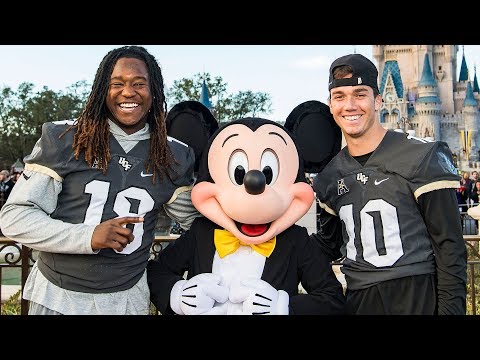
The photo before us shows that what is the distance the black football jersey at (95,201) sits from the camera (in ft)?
8.32

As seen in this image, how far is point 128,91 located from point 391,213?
146 cm

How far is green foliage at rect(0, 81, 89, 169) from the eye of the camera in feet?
98.0

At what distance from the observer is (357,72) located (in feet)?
9.16

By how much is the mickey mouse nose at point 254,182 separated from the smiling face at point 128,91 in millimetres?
651

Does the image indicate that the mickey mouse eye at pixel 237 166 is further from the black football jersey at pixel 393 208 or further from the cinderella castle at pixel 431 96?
the cinderella castle at pixel 431 96

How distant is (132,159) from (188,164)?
13.1 inches

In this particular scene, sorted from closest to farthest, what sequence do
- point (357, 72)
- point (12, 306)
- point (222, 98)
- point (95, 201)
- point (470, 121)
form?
point (95, 201)
point (357, 72)
point (12, 306)
point (222, 98)
point (470, 121)

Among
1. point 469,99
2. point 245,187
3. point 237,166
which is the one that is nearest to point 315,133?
point 237,166

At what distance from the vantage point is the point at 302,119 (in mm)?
3205

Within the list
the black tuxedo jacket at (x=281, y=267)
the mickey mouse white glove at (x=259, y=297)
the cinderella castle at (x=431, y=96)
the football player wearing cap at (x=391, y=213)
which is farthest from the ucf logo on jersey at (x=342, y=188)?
the cinderella castle at (x=431, y=96)

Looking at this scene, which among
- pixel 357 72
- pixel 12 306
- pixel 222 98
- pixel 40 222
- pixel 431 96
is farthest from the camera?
pixel 431 96

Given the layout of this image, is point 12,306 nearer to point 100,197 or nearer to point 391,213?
point 100,197

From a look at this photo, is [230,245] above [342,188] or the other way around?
the other way around
